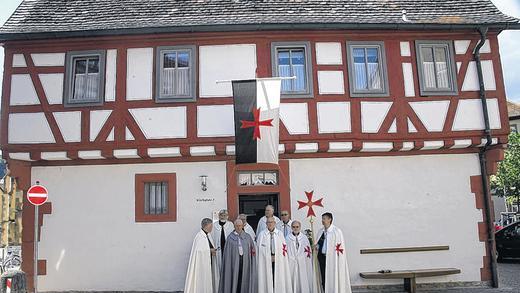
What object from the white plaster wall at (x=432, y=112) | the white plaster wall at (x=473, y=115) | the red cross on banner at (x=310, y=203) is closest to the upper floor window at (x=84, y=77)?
the red cross on banner at (x=310, y=203)

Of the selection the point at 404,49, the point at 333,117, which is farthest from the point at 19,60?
the point at 404,49

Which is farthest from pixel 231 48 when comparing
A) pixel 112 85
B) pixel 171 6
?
pixel 112 85

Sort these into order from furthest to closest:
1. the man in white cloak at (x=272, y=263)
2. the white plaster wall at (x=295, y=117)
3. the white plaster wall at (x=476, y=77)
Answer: the white plaster wall at (x=476, y=77), the white plaster wall at (x=295, y=117), the man in white cloak at (x=272, y=263)

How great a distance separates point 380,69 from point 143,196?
6496 mm

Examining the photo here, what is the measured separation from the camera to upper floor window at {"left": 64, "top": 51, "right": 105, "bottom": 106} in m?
12.0

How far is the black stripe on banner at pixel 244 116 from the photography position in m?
10.4

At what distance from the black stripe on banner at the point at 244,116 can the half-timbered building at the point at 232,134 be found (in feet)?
3.50

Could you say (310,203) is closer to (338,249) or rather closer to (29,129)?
(338,249)

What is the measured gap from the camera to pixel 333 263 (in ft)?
33.7

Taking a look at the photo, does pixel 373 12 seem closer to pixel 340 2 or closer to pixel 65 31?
pixel 340 2

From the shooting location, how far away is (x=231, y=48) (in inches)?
474

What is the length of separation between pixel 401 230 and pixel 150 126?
255 inches

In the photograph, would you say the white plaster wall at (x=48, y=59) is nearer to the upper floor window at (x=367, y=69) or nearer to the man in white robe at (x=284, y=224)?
the man in white robe at (x=284, y=224)

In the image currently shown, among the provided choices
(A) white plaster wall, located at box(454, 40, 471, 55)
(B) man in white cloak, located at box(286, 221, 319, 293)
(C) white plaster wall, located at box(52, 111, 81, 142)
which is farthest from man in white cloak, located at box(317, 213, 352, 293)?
(C) white plaster wall, located at box(52, 111, 81, 142)
